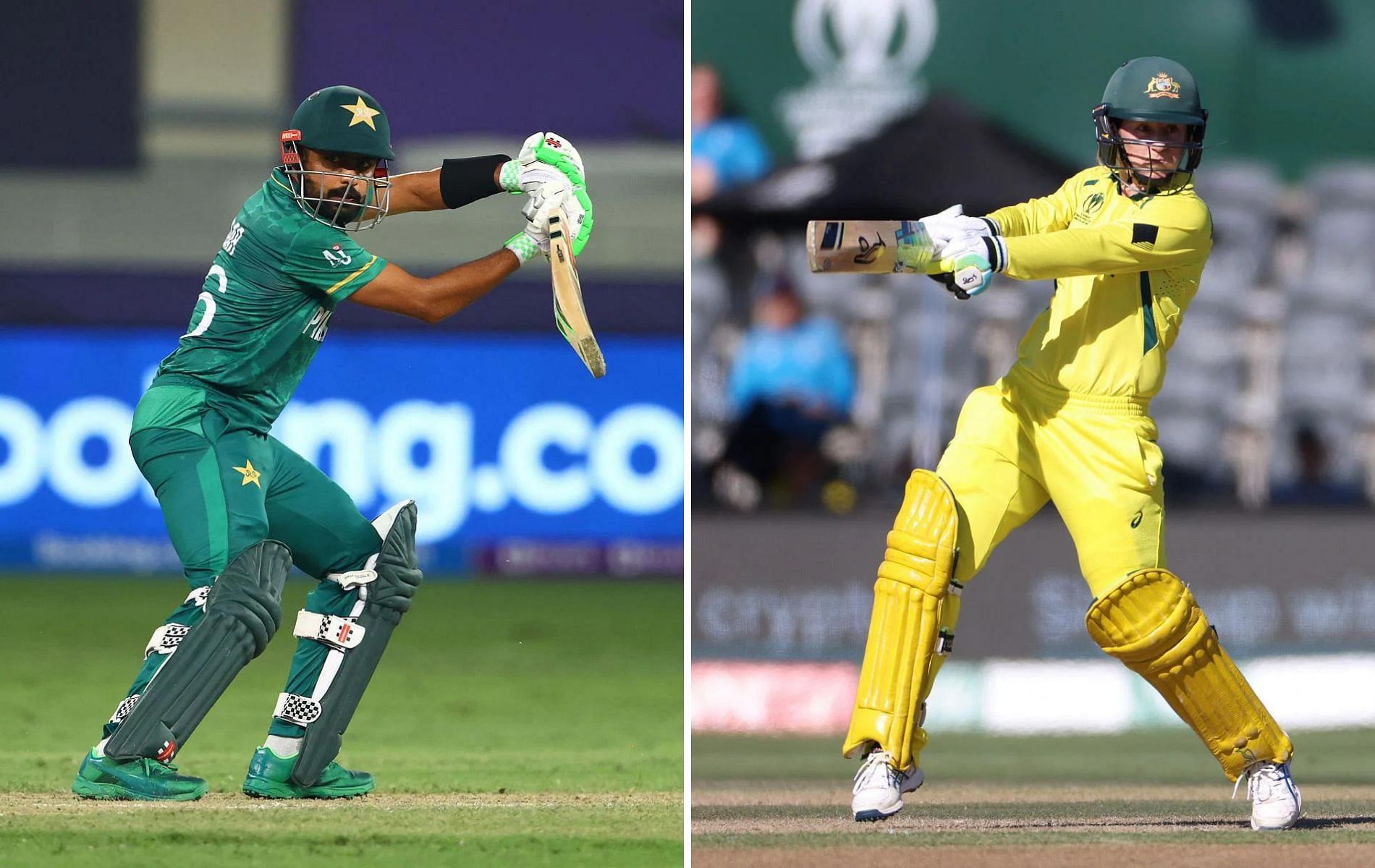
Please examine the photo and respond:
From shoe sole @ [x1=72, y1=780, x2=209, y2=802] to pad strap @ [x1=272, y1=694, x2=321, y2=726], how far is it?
0.34 metres

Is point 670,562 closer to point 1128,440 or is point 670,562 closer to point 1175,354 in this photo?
point 1175,354

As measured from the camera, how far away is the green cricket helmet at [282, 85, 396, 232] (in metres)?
5.54

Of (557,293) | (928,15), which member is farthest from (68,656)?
(928,15)

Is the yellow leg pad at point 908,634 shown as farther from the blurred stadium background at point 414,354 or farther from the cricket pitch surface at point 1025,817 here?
the blurred stadium background at point 414,354

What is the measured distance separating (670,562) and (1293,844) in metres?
7.28

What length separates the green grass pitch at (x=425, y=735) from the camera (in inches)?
195

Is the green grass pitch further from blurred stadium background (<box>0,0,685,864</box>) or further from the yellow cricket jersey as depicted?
the yellow cricket jersey

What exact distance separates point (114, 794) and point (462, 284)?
5.14ft

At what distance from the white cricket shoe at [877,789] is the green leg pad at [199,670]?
155 cm

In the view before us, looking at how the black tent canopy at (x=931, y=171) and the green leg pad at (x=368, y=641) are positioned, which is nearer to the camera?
the green leg pad at (x=368, y=641)

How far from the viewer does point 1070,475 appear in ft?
17.7

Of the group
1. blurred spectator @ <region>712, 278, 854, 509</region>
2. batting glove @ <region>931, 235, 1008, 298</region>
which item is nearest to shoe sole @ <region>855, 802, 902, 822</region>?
batting glove @ <region>931, 235, 1008, 298</region>

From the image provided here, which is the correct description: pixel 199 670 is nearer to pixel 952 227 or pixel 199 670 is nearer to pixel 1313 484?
pixel 952 227

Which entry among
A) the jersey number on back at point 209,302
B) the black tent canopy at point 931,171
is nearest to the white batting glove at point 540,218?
the jersey number on back at point 209,302
